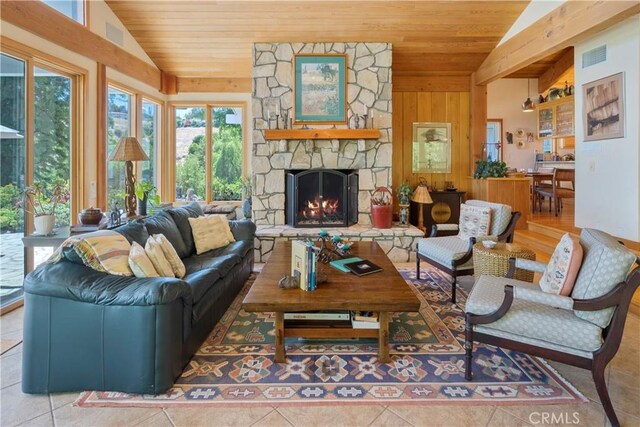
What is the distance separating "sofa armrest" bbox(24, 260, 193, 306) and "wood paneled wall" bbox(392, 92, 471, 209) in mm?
5082

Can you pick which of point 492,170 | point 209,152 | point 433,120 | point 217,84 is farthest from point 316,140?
point 492,170

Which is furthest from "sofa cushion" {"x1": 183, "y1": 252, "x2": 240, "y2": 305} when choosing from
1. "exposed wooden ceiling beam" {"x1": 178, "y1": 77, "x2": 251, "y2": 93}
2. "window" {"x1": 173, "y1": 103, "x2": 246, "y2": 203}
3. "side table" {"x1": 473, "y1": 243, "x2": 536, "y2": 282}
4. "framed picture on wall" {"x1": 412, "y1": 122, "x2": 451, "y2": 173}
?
"framed picture on wall" {"x1": 412, "y1": 122, "x2": 451, "y2": 173}

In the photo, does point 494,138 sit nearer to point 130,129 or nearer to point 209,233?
point 209,233

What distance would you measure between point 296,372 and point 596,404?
170 cm

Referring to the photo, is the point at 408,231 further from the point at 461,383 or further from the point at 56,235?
the point at 56,235

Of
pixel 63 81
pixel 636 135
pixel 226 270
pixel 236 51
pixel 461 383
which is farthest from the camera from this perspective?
pixel 236 51

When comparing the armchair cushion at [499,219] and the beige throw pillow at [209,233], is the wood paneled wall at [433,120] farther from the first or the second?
the beige throw pillow at [209,233]

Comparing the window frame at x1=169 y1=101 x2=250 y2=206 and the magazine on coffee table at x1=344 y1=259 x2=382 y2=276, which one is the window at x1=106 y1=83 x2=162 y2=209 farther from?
the magazine on coffee table at x1=344 y1=259 x2=382 y2=276

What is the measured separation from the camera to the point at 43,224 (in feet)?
10.4

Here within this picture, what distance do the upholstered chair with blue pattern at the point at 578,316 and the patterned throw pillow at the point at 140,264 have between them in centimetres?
203

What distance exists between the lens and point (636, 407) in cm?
195

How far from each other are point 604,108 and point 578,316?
420 centimetres

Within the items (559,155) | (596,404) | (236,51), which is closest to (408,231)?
(596,404)

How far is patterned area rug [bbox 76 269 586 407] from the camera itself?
78.6 inches
